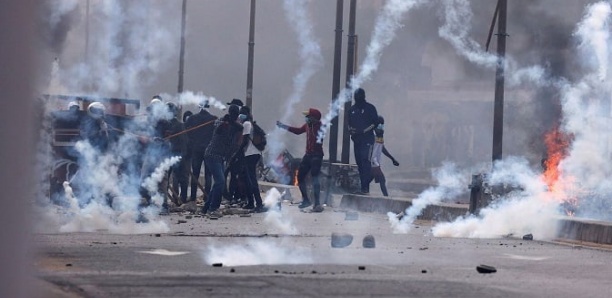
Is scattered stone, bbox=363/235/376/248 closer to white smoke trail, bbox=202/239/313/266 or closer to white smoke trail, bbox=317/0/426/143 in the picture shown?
white smoke trail, bbox=202/239/313/266

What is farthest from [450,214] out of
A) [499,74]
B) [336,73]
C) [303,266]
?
[336,73]

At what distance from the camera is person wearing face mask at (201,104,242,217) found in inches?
732

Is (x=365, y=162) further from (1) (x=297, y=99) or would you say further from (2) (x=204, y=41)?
(2) (x=204, y=41)

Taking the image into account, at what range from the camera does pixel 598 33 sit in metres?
24.3

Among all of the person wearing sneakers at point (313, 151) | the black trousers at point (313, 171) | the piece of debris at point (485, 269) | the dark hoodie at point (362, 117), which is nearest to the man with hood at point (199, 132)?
the person wearing sneakers at point (313, 151)

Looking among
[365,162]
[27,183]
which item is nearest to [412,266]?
[27,183]

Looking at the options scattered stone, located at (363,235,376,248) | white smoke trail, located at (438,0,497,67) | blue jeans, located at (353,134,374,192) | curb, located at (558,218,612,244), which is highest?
white smoke trail, located at (438,0,497,67)

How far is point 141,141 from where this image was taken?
1970 cm

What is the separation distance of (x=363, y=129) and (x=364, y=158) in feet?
2.09

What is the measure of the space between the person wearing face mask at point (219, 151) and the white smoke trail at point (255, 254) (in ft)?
18.4

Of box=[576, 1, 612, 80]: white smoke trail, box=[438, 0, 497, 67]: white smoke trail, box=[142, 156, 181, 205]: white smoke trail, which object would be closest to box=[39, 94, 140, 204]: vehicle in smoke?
box=[142, 156, 181, 205]: white smoke trail

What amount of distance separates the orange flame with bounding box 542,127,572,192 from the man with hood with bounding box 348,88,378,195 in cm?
295

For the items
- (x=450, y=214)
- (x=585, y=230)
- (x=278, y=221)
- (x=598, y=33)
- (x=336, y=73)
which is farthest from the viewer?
(x=336, y=73)

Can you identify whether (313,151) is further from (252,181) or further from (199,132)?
(199,132)
